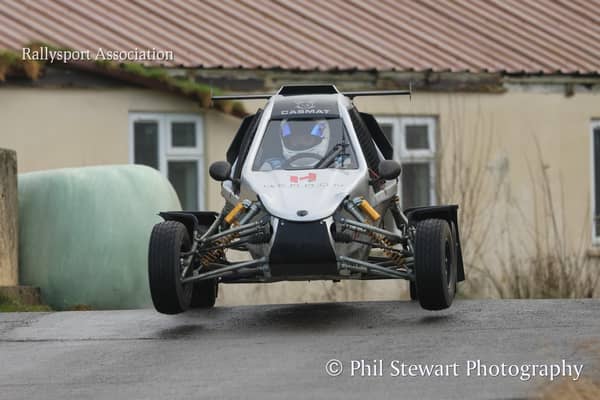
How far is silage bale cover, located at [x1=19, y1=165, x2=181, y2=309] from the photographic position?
14070 millimetres

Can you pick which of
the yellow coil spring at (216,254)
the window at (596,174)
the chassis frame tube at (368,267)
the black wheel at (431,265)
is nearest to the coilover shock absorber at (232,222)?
the yellow coil spring at (216,254)

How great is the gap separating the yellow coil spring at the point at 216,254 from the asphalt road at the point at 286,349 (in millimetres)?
470

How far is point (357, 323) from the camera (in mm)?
10734

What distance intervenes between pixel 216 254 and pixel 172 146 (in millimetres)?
7148

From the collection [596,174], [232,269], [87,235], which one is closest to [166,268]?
[232,269]

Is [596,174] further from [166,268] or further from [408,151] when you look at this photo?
[166,268]

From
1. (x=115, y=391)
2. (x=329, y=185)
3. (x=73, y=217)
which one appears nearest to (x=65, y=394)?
(x=115, y=391)

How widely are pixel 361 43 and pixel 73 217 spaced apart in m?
6.16

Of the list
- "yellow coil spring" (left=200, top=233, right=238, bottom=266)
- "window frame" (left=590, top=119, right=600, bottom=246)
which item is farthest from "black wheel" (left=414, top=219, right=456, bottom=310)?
"window frame" (left=590, top=119, right=600, bottom=246)

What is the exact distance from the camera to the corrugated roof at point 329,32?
18234 mm

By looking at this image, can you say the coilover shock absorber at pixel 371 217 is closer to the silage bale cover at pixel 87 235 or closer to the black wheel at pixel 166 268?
the black wheel at pixel 166 268

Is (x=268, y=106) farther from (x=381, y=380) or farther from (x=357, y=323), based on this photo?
(x=381, y=380)
